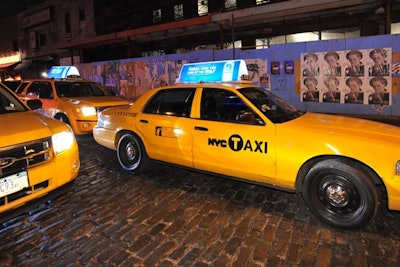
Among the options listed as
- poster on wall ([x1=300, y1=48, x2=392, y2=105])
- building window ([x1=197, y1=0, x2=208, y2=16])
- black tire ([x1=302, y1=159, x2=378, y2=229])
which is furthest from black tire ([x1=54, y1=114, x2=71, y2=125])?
building window ([x1=197, y1=0, x2=208, y2=16])

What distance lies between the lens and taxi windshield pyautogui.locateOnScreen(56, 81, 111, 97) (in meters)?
8.39

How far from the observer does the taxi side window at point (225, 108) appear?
394cm

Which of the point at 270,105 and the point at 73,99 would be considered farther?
the point at 73,99

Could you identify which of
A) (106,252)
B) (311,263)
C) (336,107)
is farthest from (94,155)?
(336,107)

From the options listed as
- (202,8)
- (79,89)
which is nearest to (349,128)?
(79,89)

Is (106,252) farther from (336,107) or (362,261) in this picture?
(336,107)

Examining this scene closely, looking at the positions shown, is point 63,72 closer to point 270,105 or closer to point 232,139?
point 232,139

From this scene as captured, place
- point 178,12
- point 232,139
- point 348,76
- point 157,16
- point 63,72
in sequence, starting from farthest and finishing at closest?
1. point 157,16
2. point 178,12
3. point 63,72
4. point 348,76
5. point 232,139

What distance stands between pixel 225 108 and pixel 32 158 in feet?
8.42

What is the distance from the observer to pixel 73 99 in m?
8.04

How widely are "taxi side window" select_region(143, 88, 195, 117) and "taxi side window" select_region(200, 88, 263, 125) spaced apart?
0.89 ft

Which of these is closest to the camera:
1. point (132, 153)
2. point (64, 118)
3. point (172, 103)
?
point (172, 103)

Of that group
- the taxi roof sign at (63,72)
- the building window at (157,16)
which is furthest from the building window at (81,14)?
the taxi roof sign at (63,72)

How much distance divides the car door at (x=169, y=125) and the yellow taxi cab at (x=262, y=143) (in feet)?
0.05
